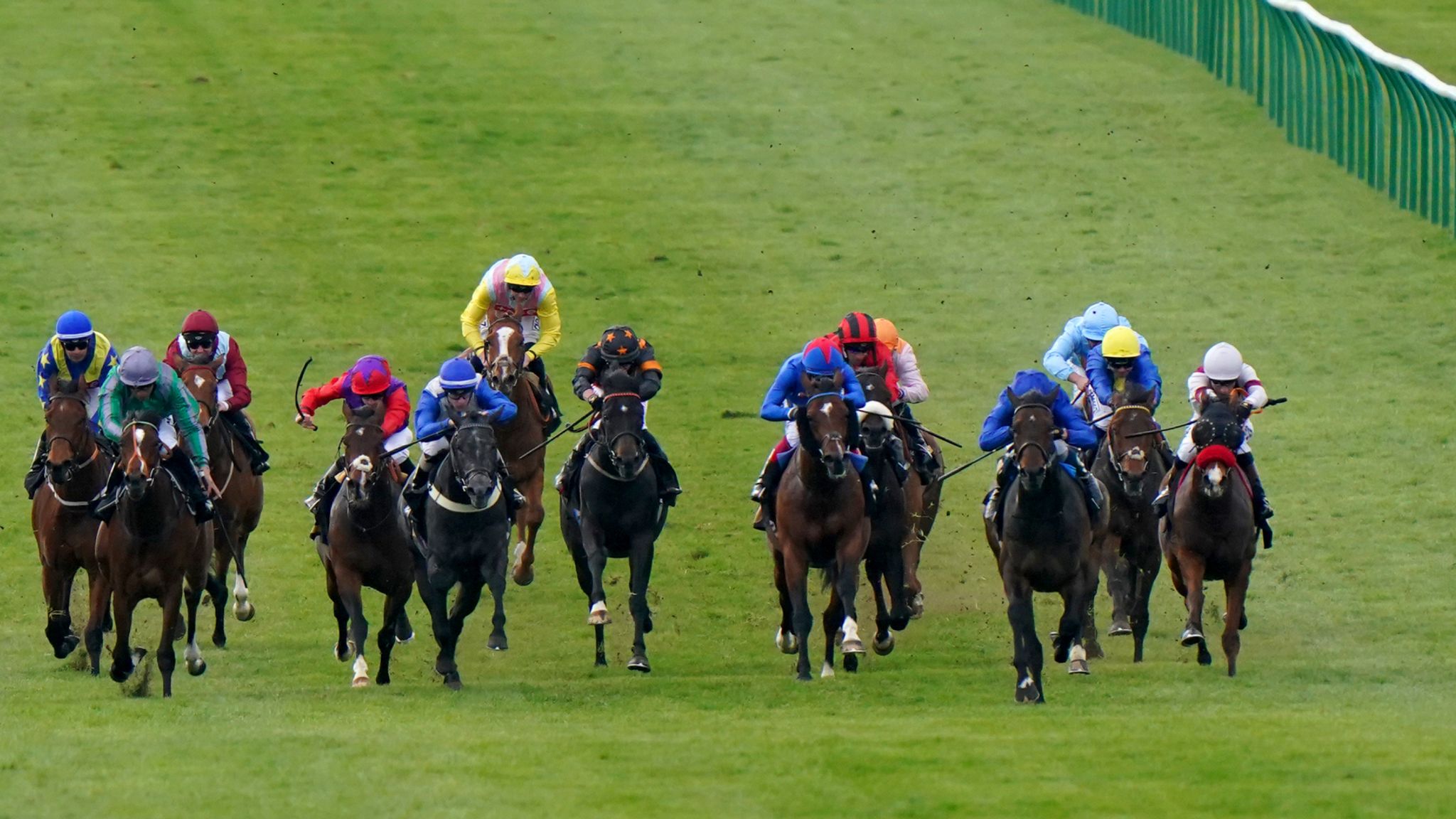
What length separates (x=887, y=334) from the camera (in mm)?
15758

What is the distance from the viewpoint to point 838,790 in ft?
33.4

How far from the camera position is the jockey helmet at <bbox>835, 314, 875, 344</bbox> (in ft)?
48.4

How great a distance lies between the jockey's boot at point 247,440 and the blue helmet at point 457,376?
2.12 metres

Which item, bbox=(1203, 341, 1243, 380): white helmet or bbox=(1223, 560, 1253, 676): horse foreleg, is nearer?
bbox=(1223, 560, 1253, 676): horse foreleg

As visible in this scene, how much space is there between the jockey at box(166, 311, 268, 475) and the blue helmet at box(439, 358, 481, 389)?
6.12 ft

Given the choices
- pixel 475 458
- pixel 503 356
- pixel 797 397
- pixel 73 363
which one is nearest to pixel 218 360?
pixel 73 363

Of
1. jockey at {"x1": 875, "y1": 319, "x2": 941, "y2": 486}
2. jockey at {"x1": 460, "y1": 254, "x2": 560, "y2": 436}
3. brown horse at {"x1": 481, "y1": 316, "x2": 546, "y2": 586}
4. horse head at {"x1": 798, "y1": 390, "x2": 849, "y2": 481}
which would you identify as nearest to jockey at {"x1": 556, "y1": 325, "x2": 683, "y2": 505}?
brown horse at {"x1": 481, "y1": 316, "x2": 546, "y2": 586}

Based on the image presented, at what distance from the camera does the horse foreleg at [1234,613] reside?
1373cm

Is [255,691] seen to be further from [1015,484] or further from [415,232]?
[415,232]

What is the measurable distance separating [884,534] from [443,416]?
267cm

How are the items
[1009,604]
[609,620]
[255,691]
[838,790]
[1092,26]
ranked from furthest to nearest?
[1092,26] < [609,620] < [255,691] < [1009,604] < [838,790]

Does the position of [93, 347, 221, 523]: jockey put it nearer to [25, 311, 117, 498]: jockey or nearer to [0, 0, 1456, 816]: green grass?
[25, 311, 117, 498]: jockey

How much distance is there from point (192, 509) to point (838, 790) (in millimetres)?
4656

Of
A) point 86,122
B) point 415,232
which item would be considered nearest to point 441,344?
point 415,232
